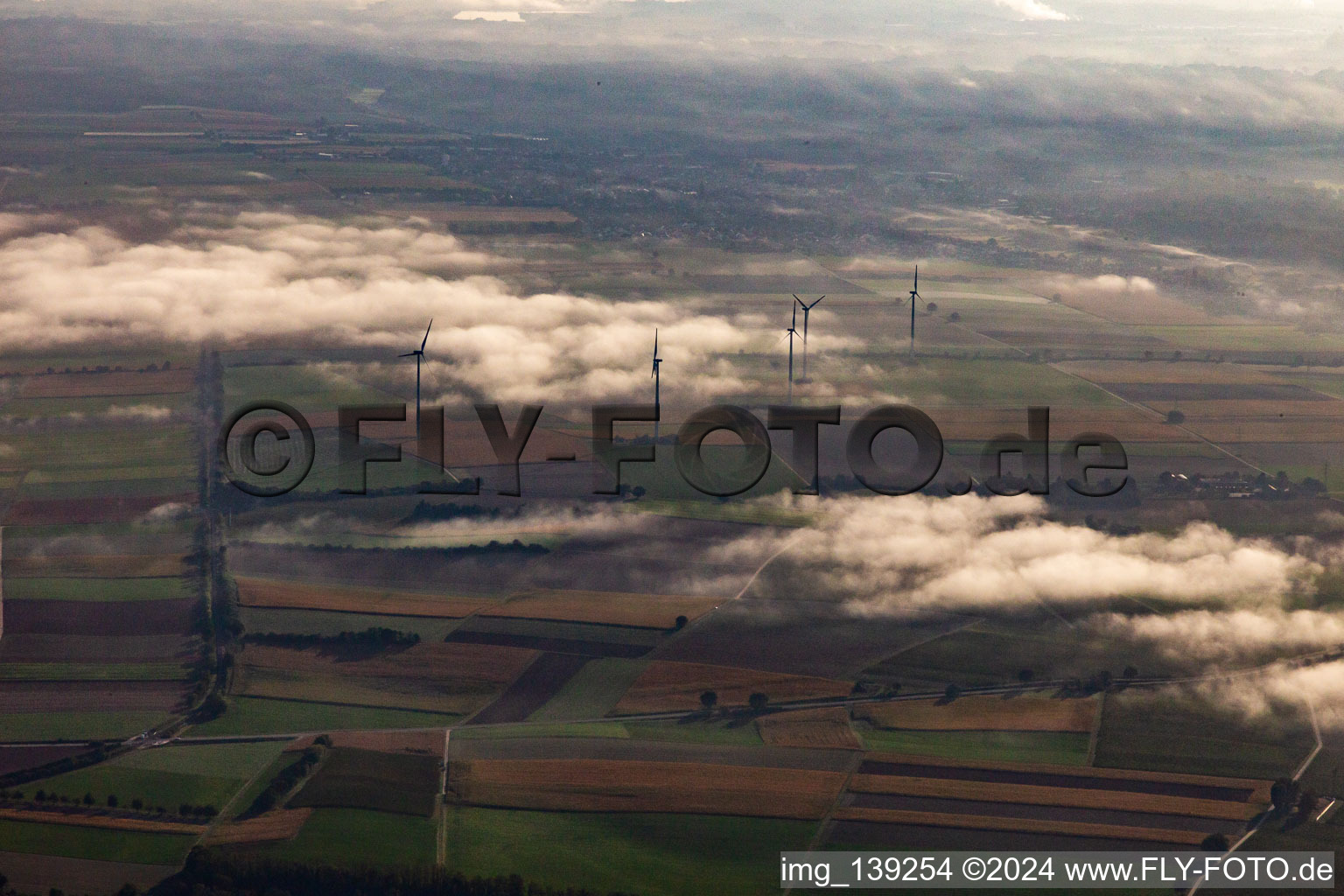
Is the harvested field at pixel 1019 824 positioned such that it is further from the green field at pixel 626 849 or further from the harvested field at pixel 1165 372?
the harvested field at pixel 1165 372

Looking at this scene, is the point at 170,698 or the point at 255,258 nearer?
the point at 170,698

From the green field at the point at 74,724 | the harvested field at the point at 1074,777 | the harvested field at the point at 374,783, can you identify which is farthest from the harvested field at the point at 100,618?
the harvested field at the point at 1074,777

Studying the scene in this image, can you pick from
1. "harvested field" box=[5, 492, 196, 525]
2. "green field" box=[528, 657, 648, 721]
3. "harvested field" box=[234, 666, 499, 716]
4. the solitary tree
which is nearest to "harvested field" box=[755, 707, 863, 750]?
"green field" box=[528, 657, 648, 721]

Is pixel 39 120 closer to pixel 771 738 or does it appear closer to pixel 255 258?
pixel 255 258

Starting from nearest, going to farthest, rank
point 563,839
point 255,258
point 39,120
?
point 563,839
point 255,258
point 39,120

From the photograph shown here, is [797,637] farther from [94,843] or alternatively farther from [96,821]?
[94,843]

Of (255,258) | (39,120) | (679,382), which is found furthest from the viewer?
(39,120)

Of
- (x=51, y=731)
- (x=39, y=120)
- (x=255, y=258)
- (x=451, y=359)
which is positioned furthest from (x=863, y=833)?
(x=39, y=120)
